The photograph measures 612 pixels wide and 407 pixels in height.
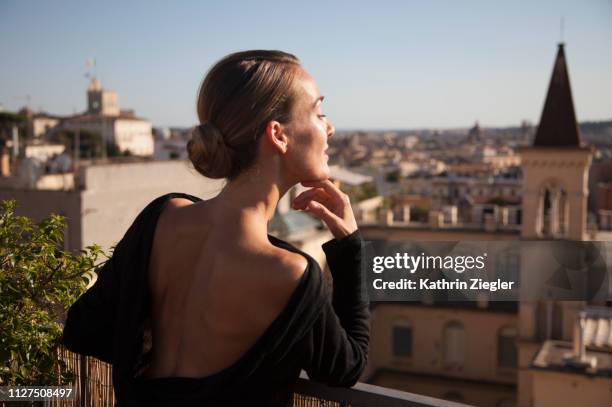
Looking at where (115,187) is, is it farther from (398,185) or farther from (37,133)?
(37,133)

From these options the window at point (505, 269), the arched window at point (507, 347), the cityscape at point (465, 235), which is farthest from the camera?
the arched window at point (507, 347)

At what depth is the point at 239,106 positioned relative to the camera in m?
1.57

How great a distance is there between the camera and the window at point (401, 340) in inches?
982

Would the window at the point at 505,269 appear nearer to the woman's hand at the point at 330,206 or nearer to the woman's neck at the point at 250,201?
the woman's hand at the point at 330,206

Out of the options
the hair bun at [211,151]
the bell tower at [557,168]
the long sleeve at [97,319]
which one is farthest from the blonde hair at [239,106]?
the bell tower at [557,168]

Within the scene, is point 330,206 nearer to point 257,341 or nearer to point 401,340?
point 257,341

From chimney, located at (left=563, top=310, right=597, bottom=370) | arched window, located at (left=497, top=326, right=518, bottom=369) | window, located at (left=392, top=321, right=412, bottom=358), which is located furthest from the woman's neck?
window, located at (left=392, top=321, right=412, bottom=358)

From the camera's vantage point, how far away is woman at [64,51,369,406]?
1.52 m

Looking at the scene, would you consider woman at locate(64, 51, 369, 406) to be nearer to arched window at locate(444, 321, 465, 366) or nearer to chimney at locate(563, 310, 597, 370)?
chimney at locate(563, 310, 597, 370)

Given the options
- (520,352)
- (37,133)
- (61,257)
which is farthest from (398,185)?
(61,257)

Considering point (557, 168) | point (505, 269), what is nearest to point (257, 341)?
point (505, 269)

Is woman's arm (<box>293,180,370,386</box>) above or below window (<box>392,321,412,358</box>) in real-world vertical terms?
above

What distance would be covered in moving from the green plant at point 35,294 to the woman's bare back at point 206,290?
105cm

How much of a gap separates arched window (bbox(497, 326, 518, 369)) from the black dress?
2342cm
